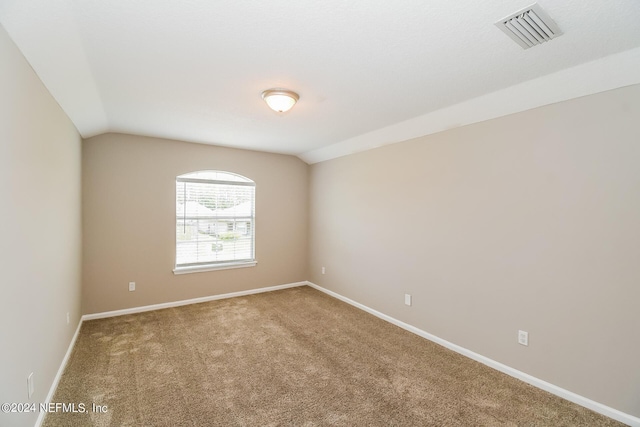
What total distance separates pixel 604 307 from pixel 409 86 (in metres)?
2.21

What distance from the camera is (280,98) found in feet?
8.33

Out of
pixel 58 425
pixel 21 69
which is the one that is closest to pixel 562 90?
pixel 21 69

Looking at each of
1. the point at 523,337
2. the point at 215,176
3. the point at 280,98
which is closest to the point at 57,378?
the point at 280,98

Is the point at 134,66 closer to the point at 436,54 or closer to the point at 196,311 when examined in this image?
the point at 436,54

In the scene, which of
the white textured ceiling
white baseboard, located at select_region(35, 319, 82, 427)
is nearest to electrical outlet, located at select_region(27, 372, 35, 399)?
white baseboard, located at select_region(35, 319, 82, 427)

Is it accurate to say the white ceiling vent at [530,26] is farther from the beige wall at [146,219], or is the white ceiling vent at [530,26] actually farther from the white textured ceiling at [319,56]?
the beige wall at [146,219]

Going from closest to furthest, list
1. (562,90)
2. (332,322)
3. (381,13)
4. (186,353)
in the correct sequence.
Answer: (381,13) → (562,90) → (186,353) → (332,322)

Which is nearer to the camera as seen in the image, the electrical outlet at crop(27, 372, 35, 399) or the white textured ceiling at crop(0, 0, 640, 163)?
the white textured ceiling at crop(0, 0, 640, 163)

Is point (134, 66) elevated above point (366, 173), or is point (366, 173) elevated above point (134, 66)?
point (134, 66)

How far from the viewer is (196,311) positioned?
4.20 metres

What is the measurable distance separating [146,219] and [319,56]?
351 centimetres

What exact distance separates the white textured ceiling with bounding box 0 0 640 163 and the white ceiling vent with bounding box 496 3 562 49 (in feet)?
0.15

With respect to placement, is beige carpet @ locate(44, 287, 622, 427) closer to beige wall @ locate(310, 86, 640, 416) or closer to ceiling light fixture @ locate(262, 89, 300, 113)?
beige wall @ locate(310, 86, 640, 416)

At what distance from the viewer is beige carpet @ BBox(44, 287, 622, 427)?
2.10m
